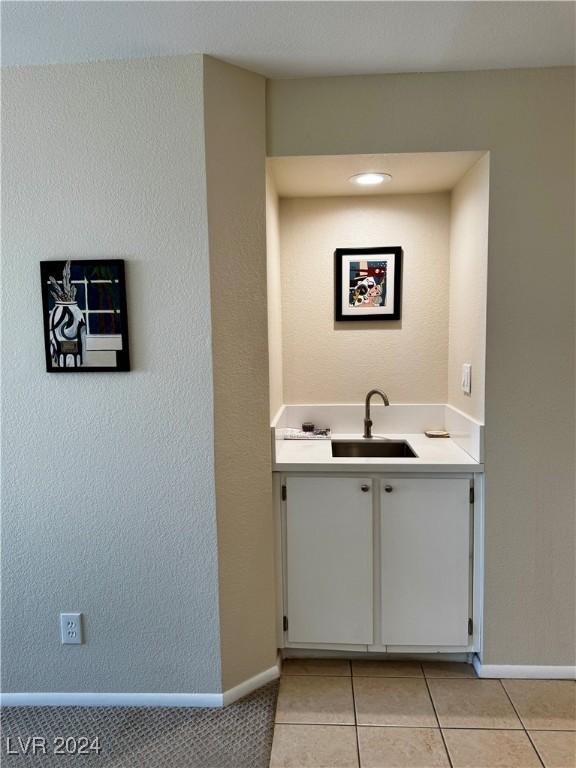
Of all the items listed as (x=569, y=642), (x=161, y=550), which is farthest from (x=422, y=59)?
(x=569, y=642)

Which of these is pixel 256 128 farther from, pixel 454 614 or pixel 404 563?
pixel 454 614

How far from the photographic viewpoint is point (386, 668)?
2.06 m

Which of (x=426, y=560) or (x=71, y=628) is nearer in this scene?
(x=71, y=628)

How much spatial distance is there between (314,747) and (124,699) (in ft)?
2.56

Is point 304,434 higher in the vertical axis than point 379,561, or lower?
higher

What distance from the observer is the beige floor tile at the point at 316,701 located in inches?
70.3

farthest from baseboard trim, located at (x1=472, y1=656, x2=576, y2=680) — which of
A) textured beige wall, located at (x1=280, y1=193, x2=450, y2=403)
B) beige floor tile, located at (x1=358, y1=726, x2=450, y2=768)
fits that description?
textured beige wall, located at (x1=280, y1=193, x2=450, y2=403)

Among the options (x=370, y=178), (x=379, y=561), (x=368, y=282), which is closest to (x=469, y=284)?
(x=368, y=282)

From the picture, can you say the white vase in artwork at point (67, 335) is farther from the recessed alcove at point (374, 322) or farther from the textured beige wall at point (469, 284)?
the textured beige wall at point (469, 284)

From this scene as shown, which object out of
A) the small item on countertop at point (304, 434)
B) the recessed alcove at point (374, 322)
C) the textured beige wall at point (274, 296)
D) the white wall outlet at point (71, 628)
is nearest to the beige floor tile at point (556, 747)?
the recessed alcove at point (374, 322)

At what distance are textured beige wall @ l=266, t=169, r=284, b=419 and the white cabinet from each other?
0.49m

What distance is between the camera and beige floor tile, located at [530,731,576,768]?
1575 mm

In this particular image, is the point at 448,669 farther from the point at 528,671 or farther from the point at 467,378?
the point at 467,378

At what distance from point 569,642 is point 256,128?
8.08 feet
